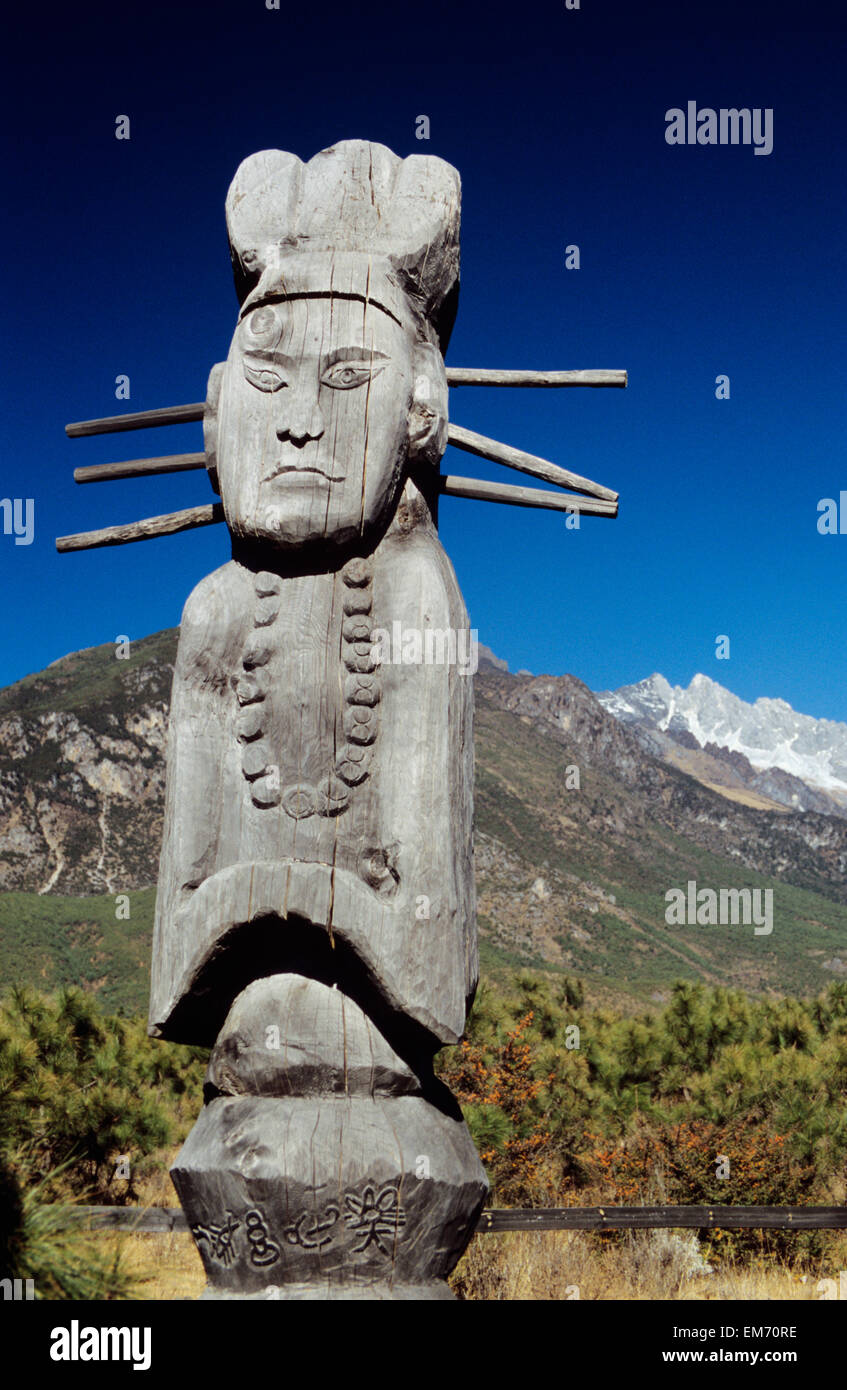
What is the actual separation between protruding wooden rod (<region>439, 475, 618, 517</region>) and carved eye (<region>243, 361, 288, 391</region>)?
0.91 m

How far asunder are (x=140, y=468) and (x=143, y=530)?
1.15 feet

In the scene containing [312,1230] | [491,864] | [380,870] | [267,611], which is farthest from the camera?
[491,864]

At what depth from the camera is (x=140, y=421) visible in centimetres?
530

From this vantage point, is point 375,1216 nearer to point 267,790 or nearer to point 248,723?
point 267,790

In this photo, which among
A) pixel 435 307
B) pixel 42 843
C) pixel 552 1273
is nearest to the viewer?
pixel 435 307

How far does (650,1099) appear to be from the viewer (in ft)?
35.8

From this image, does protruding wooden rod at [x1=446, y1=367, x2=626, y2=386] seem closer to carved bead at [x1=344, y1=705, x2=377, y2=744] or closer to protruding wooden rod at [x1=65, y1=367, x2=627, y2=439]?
protruding wooden rod at [x1=65, y1=367, x2=627, y2=439]

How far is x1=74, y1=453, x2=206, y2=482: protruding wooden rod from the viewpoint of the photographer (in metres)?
5.13

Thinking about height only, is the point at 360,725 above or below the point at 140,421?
below

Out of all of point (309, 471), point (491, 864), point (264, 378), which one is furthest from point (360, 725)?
point (491, 864)

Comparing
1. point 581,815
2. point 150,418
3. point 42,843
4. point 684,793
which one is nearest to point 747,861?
point 684,793

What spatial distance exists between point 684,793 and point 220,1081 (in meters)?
132
